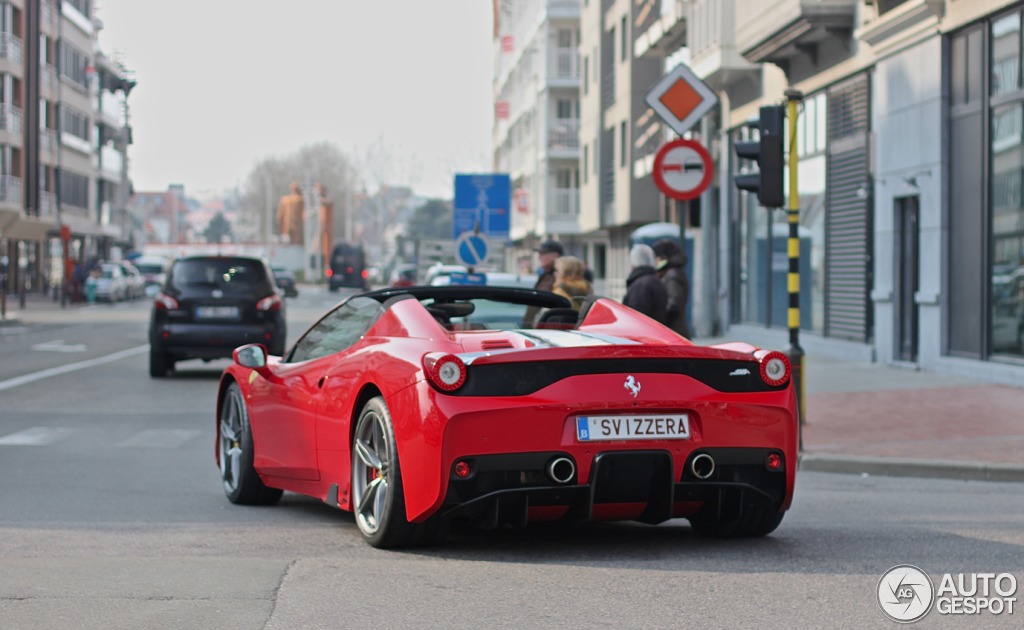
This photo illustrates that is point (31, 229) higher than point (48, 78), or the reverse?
point (48, 78)

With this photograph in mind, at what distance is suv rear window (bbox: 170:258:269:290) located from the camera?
71.9 ft

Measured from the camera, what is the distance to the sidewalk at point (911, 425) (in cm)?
1125

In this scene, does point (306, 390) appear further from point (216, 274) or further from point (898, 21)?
point (898, 21)

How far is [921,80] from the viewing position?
68.3 ft

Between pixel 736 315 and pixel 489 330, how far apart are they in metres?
24.2

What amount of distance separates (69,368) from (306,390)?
52.3 feet

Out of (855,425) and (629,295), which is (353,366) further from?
(855,425)

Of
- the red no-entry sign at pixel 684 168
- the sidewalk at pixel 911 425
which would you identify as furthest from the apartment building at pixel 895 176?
the red no-entry sign at pixel 684 168

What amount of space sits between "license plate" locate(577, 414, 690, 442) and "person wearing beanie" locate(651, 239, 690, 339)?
7.08m

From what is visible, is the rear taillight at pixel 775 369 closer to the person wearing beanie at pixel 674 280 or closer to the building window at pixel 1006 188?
the person wearing beanie at pixel 674 280

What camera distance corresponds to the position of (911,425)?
45.3ft

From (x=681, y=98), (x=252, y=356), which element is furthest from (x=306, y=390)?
(x=681, y=98)

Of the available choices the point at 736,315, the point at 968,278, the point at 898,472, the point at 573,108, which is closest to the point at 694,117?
the point at 898,472

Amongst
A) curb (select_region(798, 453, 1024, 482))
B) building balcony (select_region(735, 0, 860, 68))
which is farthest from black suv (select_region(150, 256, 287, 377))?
curb (select_region(798, 453, 1024, 482))
